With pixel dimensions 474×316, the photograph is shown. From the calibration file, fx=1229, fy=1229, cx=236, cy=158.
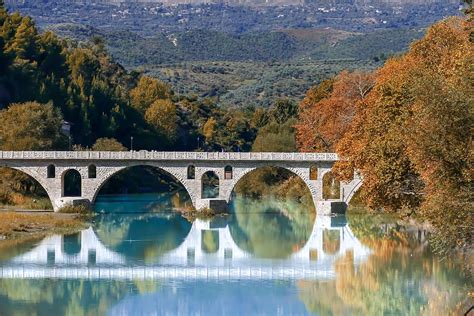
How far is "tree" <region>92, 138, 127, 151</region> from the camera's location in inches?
3342

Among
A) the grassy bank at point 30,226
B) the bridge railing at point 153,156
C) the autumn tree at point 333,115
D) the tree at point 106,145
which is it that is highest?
the autumn tree at point 333,115

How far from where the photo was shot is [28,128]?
74938mm

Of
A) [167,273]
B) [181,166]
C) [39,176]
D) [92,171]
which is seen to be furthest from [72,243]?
[92,171]

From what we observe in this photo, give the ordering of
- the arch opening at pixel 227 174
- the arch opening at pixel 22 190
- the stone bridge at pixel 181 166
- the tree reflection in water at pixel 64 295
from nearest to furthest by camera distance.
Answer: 1. the tree reflection in water at pixel 64 295
2. the arch opening at pixel 22 190
3. the stone bridge at pixel 181 166
4. the arch opening at pixel 227 174

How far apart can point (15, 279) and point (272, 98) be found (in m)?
115

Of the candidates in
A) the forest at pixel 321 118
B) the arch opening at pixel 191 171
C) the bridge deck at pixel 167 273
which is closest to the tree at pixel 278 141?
the forest at pixel 321 118

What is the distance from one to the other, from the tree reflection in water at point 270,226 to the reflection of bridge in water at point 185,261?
0.73 metres

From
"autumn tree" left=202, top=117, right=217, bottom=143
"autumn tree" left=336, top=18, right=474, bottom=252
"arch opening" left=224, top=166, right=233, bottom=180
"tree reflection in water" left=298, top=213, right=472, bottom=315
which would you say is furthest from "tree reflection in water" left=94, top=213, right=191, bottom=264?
"autumn tree" left=202, top=117, right=217, bottom=143

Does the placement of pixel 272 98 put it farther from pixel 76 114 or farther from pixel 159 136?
pixel 76 114

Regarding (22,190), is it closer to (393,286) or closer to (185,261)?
(185,261)

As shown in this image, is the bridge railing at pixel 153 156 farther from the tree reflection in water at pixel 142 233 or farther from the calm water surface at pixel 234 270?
the calm water surface at pixel 234 270

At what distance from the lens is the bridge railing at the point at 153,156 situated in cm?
6912

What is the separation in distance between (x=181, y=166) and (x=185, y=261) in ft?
71.5

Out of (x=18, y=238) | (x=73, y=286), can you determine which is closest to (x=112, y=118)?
(x=18, y=238)
